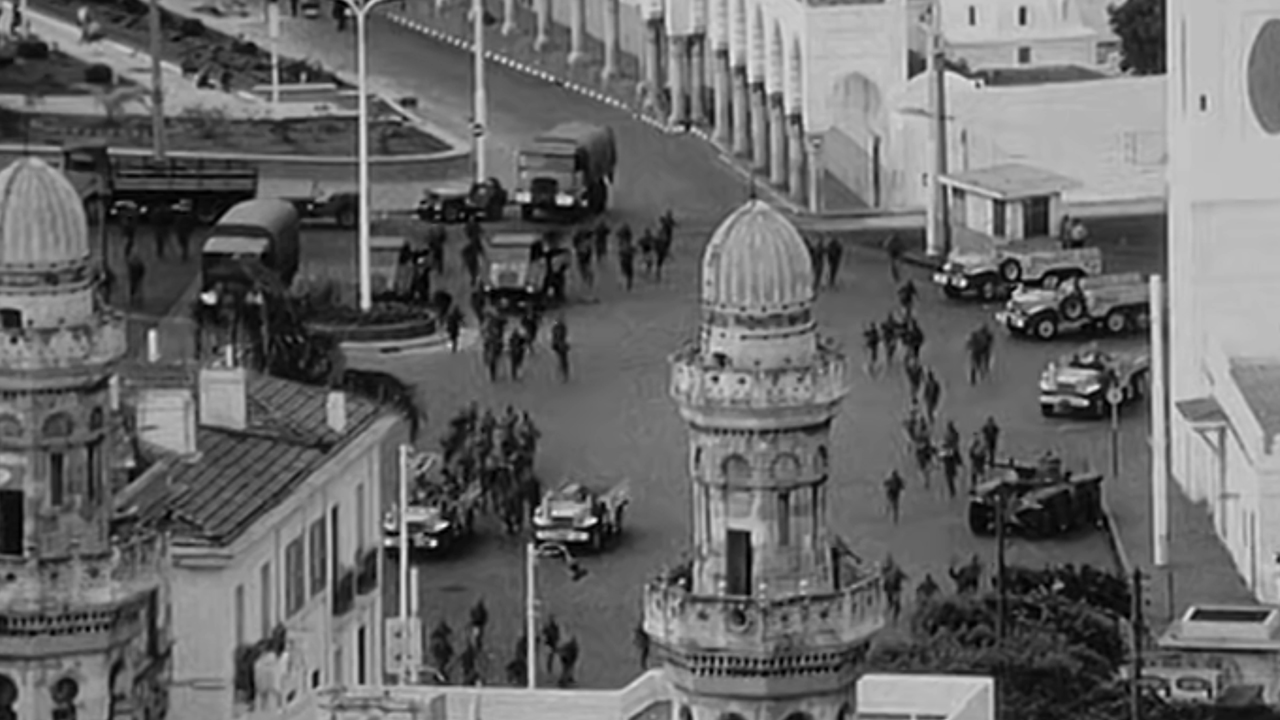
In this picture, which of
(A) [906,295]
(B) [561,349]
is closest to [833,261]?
(A) [906,295]

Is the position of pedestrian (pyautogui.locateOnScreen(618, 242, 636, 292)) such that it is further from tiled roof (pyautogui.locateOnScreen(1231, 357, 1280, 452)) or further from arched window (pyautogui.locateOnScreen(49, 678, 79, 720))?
arched window (pyautogui.locateOnScreen(49, 678, 79, 720))

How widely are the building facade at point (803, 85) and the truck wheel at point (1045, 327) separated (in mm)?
15351

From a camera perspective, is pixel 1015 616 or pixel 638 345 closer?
pixel 1015 616

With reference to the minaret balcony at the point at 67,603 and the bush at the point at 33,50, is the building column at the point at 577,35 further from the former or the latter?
the minaret balcony at the point at 67,603

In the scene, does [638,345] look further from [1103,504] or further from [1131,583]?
[1131,583]

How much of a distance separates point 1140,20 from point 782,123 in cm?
987

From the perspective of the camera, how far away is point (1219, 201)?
133250 millimetres

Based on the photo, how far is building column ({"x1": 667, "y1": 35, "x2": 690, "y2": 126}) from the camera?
170m

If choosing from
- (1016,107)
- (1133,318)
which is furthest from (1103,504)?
(1016,107)

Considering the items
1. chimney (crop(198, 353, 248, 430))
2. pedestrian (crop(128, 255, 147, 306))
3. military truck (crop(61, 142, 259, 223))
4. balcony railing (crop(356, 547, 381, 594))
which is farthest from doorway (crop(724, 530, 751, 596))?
military truck (crop(61, 142, 259, 223))

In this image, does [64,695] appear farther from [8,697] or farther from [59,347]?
[59,347]

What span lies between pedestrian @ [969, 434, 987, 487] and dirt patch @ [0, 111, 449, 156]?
36.3 meters

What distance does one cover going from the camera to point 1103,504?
421 feet

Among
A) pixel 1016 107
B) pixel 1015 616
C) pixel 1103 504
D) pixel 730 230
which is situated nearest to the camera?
pixel 730 230
